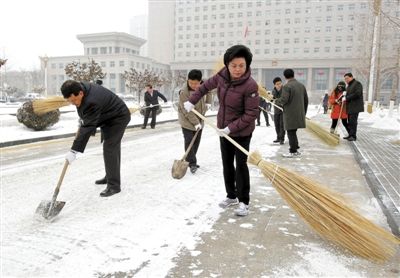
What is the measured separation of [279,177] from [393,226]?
1.20 m

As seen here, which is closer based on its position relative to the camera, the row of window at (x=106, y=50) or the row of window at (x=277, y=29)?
the row of window at (x=277, y=29)

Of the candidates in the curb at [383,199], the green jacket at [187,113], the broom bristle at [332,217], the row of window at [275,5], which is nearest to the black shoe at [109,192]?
the green jacket at [187,113]

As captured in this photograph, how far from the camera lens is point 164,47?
102188 millimetres

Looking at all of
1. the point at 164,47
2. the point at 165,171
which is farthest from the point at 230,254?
the point at 164,47

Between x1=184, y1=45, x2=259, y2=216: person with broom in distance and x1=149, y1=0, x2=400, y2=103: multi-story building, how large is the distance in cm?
7110

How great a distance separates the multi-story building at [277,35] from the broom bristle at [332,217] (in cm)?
7170

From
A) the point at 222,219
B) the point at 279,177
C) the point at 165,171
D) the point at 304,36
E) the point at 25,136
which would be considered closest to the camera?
the point at 279,177

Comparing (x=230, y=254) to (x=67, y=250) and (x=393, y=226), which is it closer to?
(x=67, y=250)

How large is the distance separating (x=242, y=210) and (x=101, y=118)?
1.98 meters

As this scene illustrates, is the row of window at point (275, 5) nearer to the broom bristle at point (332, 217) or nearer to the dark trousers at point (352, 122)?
the dark trousers at point (352, 122)

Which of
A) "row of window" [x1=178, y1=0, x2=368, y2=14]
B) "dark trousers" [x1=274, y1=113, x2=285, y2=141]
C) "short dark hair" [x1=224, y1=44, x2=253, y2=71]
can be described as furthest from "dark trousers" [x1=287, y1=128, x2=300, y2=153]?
"row of window" [x1=178, y1=0, x2=368, y2=14]

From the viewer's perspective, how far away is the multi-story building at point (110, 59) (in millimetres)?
83875

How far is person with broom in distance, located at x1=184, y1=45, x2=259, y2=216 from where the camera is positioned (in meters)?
3.68

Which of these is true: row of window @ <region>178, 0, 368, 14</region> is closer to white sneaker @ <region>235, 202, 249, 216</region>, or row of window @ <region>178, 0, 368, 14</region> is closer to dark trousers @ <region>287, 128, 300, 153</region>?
dark trousers @ <region>287, 128, 300, 153</region>
